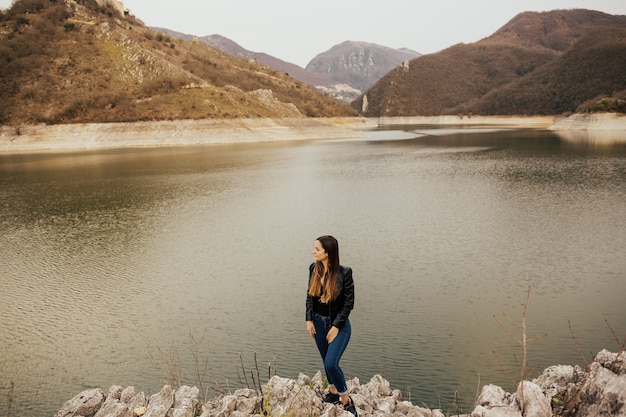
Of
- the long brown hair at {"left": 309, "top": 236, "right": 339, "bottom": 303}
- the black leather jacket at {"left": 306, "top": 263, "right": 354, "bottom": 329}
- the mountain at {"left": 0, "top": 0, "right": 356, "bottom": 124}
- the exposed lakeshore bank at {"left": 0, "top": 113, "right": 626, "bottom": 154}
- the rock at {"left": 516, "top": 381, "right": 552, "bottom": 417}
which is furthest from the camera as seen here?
the mountain at {"left": 0, "top": 0, "right": 356, "bottom": 124}

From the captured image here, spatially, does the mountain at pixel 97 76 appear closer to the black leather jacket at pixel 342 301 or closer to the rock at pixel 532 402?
the black leather jacket at pixel 342 301

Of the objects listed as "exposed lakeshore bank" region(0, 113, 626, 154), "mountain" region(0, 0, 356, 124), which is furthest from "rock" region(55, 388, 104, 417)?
"mountain" region(0, 0, 356, 124)

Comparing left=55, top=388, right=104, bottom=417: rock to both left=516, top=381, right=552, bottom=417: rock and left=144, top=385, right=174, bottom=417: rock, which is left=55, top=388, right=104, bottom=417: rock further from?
left=516, top=381, right=552, bottom=417: rock

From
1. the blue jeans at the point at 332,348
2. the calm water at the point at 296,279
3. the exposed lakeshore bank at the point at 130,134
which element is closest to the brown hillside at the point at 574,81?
the exposed lakeshore bank at the point at 130,134

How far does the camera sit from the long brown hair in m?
5.59

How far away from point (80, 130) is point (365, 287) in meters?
77.0

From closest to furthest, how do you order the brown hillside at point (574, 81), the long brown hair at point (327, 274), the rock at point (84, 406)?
the long brown hair at point (327, 274) < the rock at point (84, 406) < the brown hillside at point (574, 81)

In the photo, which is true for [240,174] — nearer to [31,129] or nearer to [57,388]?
[57,388]

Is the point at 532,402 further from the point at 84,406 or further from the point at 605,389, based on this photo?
the point at 84,406

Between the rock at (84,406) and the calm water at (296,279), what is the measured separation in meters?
1.72

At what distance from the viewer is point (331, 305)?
583cm

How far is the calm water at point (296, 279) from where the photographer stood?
9055 mm

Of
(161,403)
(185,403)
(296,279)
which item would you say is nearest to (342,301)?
(185,403)

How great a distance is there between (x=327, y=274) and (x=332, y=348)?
39.9 inches
